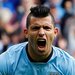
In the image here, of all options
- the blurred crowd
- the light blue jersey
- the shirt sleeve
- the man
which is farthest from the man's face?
the blurred crowd

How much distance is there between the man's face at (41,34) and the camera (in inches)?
194

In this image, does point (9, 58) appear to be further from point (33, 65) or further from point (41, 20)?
point (41, 20)

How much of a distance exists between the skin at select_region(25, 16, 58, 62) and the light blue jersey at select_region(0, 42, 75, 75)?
12 centimetres

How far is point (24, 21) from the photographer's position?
29.1 ft

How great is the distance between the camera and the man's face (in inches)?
194

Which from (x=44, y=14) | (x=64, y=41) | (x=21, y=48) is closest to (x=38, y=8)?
(x=44, y=14)

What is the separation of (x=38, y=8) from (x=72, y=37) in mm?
3832

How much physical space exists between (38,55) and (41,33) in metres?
0.33

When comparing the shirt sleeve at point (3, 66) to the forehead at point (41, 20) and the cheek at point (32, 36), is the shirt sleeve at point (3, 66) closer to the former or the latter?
the cheek at point (32, 36)

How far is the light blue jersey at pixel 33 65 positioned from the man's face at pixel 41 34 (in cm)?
18

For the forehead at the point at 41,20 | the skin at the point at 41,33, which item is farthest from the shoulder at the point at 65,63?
the forehead at the point at 41,20

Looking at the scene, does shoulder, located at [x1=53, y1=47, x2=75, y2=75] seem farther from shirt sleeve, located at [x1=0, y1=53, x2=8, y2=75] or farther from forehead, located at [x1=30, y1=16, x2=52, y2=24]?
shirt sleeve, located at [x1=0, y1=53, x2=8, y2=75]

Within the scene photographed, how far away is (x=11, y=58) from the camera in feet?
16.7

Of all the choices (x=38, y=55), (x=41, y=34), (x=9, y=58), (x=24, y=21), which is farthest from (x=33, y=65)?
(x=24, y=21)
